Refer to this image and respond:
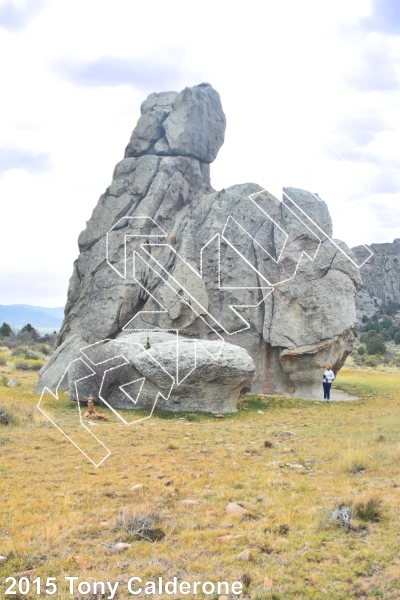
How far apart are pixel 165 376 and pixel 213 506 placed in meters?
8.18

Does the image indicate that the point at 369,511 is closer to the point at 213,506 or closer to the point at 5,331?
the point at 213,506

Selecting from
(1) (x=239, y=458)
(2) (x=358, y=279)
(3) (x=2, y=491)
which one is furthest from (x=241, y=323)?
(3) (x=2, y=491)

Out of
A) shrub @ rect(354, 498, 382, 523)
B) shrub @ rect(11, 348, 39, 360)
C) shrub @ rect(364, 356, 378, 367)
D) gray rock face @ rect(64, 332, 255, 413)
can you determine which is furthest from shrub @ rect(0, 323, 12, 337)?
shrub @ rect(354, 498, 382, 523)

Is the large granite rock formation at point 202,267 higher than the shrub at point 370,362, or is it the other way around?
the large granite rock formation at point 202,267

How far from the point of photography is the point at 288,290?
63.3 feet

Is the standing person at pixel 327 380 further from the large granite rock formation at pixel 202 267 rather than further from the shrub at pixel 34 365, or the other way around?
the shrub at pixel 34 365

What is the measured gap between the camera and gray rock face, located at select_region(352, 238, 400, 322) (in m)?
77.6

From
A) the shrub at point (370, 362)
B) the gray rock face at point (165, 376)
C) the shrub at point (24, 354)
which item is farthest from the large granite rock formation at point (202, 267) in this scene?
the shrub at point (370, 362)

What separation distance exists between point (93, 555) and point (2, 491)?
8.48 feet

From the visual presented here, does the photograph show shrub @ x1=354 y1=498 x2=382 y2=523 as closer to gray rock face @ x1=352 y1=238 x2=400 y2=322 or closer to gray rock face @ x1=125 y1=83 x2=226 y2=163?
gray rock face @ x1=125 y1=83 x2=226 y2=163

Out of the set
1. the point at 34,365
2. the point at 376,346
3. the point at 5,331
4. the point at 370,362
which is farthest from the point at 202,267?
the point at 5,331

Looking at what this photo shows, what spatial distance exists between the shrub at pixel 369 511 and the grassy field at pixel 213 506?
0.02 m

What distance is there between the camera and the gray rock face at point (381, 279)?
77.6 m

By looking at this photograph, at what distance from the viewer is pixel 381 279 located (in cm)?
7944
